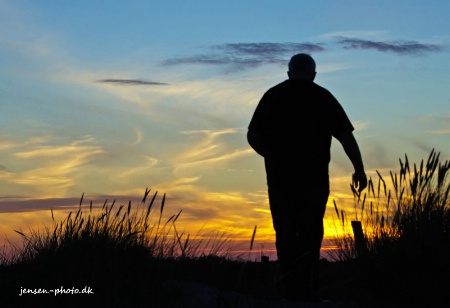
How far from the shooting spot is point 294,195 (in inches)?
259

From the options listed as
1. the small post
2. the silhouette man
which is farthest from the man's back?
the small post

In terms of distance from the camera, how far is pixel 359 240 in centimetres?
736

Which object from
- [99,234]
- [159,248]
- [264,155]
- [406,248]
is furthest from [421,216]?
[99,234]

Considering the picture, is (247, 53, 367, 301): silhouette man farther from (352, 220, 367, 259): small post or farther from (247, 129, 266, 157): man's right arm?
(352, 220, 367, 259): small post

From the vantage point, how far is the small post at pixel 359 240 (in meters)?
6.95

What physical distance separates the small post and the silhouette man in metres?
0.56

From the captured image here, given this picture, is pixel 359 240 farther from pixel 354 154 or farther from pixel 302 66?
pixel 302 66

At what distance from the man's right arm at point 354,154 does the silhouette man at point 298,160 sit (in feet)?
0.03

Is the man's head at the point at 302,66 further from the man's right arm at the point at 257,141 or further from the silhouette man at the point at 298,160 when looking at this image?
the man's right arm at the point at 257,141

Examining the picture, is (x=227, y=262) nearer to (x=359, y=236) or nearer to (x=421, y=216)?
(x=359, y=236)

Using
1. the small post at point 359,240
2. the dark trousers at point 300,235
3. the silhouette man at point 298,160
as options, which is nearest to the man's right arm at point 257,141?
the silhouette man at point 298,160

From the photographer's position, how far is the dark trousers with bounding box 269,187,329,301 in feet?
21.3

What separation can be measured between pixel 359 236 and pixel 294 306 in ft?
6.64

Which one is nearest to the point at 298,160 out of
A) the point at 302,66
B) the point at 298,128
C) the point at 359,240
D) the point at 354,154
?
the point at 298,128
